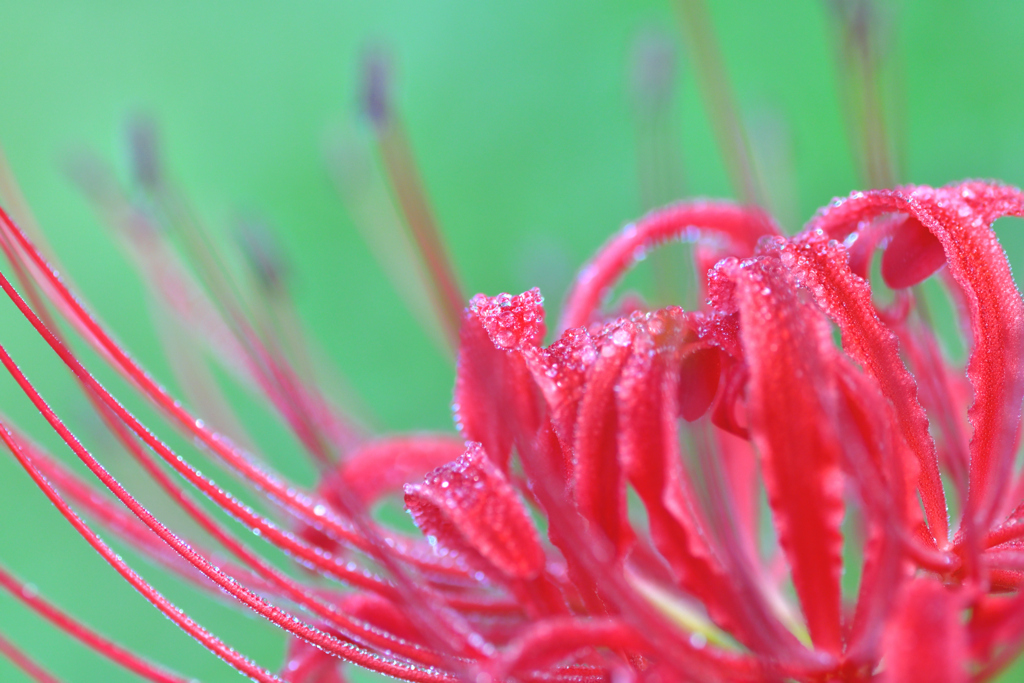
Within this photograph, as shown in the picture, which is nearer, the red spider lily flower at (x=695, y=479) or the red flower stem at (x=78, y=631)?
the red spider lily flower at (x=695, y=479)

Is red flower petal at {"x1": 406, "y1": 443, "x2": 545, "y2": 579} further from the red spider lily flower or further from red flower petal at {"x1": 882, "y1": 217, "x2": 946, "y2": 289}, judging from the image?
red flower petal at {"x1": 882, "y1": 217, "x2": 946, "y2": 289}

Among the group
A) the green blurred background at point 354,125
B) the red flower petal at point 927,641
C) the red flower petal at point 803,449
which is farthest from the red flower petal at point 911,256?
the green blurred background at point 354,125

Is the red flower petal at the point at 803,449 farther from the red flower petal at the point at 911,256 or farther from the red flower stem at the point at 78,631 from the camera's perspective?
the red flower stem at the point at 78,631

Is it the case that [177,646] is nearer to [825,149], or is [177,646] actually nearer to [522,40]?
[522,40]

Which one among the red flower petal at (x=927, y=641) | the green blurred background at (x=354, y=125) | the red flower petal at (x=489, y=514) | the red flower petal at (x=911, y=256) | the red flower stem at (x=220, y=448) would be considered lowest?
the red flower petal at (x=927, y=641)

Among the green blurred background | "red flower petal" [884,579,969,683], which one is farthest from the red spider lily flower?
the green blurred background

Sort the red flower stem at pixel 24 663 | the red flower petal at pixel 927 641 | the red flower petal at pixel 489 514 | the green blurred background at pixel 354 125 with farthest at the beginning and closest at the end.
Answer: the green blurred background at pixel 354 125 < the red flower stem at pixel 24 663 < the red flower petal at pixel 489 514 < the red flower petal at pixel 927 641
